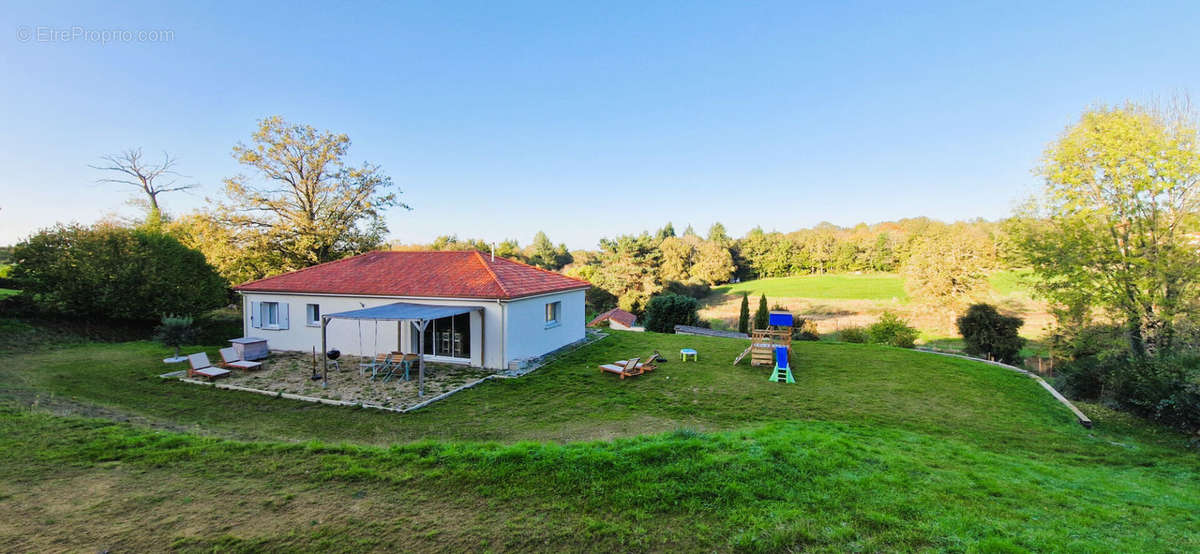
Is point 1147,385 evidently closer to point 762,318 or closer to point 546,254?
point 762,318

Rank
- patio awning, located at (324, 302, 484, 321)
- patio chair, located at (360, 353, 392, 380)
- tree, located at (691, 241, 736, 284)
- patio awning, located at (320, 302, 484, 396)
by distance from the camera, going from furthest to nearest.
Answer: tree, located at (691, 241, 736, 284), patio chair, located at (360, 353, 392, 380), patio awning, located at (324, 302, 484, 321), patio awning, located at (320, 302, 484, 396)

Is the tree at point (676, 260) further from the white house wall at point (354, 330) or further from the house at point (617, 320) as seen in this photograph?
the white house wall at point (354, 330)

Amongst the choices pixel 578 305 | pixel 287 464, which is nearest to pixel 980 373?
pixel 578 305

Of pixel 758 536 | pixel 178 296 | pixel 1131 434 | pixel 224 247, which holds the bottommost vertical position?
pixel 1131 434

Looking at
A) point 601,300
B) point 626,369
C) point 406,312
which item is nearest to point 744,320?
point 626,369

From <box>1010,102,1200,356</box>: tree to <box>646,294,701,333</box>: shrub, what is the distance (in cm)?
1616

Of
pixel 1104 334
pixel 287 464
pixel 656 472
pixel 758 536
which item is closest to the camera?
pixel 758 536

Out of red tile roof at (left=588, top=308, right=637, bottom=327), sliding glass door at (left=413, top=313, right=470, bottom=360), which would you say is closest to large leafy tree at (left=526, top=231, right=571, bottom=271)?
red tile roof at (left=588, top=308, right=637, bottom=327)

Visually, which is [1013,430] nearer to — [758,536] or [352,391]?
[758,536]

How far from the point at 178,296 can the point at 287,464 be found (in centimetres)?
2120

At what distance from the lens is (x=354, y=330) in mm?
15078

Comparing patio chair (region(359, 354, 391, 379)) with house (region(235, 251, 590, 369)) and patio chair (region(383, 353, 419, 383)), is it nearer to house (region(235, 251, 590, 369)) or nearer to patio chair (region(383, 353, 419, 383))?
patio chair (region(383, 353, 419, 383))

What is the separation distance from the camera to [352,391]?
1108cm

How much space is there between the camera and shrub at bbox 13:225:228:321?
17.6 m
